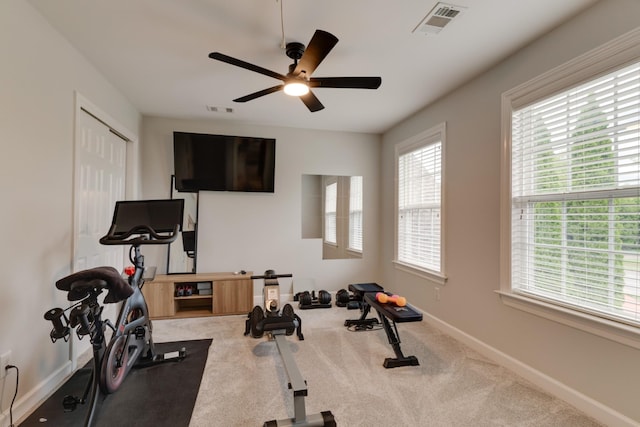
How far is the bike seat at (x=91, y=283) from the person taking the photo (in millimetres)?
1811

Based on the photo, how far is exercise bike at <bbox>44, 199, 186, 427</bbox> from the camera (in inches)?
71.1

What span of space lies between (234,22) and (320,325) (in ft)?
10.1

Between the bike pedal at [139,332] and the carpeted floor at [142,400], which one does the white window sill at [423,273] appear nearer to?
the carpeted floor at [142,400]

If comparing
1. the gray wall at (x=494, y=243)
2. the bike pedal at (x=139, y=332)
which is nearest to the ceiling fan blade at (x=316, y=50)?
the gray wall at (x=494, y=243)

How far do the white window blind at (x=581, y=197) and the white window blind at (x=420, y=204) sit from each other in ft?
3.53

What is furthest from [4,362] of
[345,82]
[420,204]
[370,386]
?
[420,204]

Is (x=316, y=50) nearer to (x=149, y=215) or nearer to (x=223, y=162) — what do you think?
(x=149, y=215)

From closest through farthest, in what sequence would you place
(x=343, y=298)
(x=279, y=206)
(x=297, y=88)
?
(x=297, y=88) → (x=343, y=298) → (x=279, y=206)

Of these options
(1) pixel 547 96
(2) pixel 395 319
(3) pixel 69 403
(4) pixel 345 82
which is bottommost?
(3) pixel 69 403

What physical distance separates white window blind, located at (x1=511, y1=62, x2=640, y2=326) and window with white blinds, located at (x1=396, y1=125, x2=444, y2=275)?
105cm

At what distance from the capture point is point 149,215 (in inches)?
94.0

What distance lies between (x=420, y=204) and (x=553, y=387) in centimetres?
225

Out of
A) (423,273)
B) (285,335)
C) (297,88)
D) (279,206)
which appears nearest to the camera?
(297,88)

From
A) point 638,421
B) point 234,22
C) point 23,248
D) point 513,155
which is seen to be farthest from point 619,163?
point 23,248
